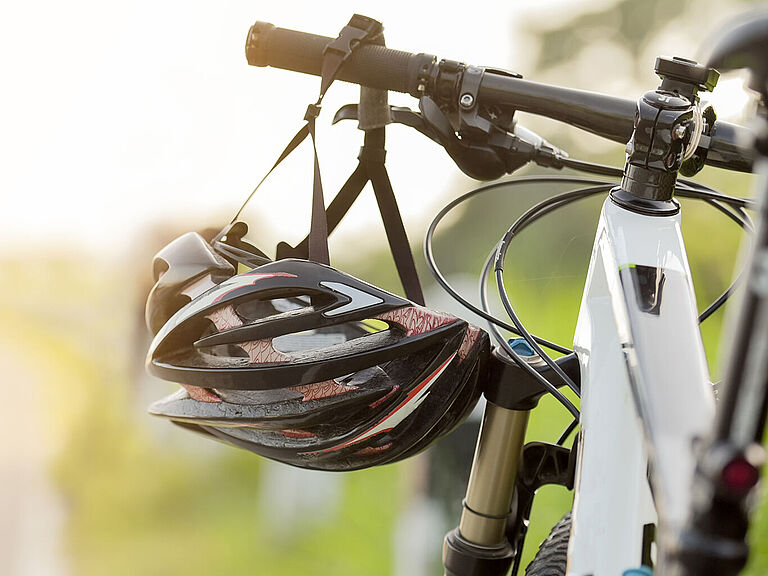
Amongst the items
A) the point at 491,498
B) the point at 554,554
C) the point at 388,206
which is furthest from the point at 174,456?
the point at 554,554

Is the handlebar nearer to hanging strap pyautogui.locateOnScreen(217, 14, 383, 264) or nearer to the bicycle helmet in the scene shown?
hanging strap pyautogui.locateOnScreen(217, 14, 383, 264)

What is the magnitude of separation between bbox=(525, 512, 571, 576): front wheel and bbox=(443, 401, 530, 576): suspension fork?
0.29ft

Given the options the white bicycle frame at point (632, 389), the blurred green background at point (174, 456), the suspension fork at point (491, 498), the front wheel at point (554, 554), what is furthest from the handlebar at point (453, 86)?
the blurred green background at point (174, 456)

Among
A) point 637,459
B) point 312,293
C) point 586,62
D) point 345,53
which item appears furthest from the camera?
point 586,62

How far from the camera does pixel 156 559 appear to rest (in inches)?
212

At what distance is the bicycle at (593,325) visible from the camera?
0.66m

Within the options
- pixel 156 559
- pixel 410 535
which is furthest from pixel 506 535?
pixel 156 559

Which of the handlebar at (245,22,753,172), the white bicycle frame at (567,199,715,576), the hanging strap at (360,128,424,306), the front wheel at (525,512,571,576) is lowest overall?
the front wheel at (525,512,571,576)

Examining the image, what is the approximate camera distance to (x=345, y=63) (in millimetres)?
1410

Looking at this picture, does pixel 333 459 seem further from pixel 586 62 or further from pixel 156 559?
pixel 586 62

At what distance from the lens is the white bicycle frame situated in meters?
0.85

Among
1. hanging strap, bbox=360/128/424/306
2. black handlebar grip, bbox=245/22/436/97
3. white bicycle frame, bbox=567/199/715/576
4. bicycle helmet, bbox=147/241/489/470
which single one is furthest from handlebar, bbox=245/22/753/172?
bicycle helmet, bbox=147/241/489/470

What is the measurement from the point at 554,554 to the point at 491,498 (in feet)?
0.43

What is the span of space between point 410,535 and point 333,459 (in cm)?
287
